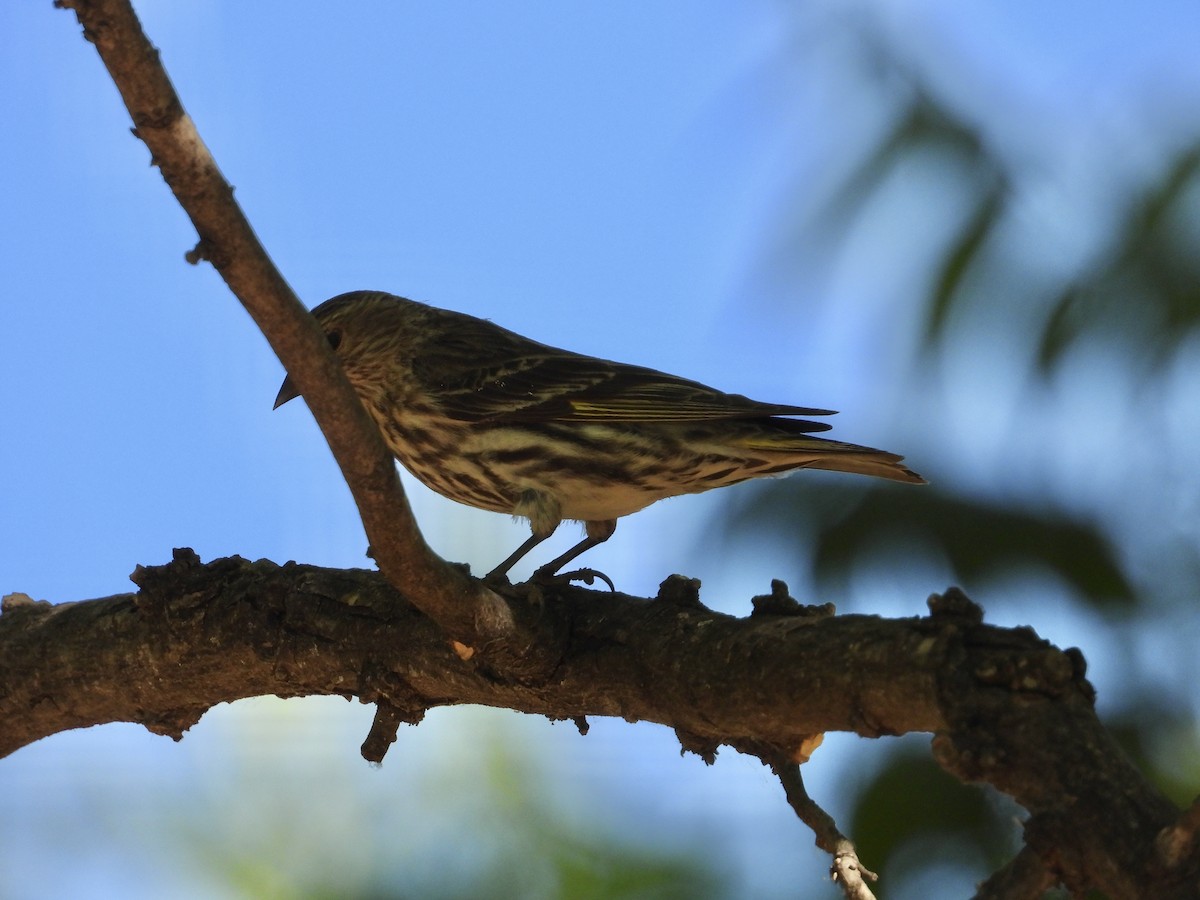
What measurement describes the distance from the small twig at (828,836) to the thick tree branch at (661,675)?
67 millimetres

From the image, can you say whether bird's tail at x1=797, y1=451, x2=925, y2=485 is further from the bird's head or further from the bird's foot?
the bird's head

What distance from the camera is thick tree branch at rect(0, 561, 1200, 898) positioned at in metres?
2.72

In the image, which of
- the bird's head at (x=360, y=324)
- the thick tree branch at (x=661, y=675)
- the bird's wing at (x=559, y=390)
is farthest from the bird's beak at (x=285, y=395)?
the thick tree branch at (x=661, y=675)

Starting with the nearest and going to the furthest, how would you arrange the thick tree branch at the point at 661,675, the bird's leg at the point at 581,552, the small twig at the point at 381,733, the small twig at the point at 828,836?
the thick tree branch at the point at 661,675, the small twig at the point at 828,836, the small twig at the point at 381,733, the bird's leg at the point at 581,552

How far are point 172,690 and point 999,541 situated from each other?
14.8ft

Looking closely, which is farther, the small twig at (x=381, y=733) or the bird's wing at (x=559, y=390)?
the bird's wing at (x=559, y=390)

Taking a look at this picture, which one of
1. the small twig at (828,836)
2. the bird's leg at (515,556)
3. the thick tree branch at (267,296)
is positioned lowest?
the small twig at (828,836)

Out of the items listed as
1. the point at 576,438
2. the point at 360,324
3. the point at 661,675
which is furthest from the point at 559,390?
the point at 661,675

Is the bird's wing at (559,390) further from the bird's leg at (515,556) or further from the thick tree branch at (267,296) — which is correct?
the thick tree branch at (267,296)

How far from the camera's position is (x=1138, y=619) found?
7090mm

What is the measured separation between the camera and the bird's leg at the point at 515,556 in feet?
16.5

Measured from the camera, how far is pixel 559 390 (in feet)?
18.7

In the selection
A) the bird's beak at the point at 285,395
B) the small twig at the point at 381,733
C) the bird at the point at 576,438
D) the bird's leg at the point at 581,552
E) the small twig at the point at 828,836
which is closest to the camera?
the small twig at the point at 828,836

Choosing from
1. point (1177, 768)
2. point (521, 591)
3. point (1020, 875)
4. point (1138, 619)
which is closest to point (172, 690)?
point (521, 591)
